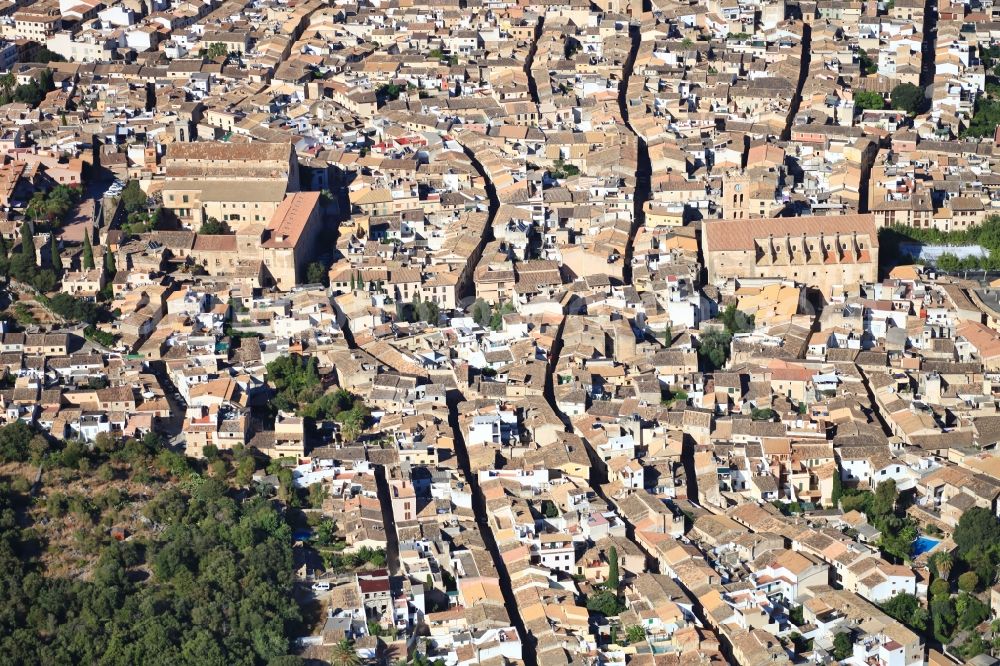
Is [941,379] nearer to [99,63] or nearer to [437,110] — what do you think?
[437,110]

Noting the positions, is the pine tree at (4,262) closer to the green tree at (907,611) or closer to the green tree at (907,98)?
the green tree at (907,611)

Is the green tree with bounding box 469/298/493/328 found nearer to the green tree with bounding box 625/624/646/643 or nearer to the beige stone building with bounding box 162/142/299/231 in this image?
the beige stone building with bounding box 162/142/299/231

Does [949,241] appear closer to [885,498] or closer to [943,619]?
[885,498]

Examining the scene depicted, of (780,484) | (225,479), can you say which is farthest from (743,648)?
(225,479)

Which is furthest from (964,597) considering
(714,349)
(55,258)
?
(55,258)

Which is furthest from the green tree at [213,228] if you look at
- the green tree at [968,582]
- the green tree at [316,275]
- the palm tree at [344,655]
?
the green tree at [968,582]
